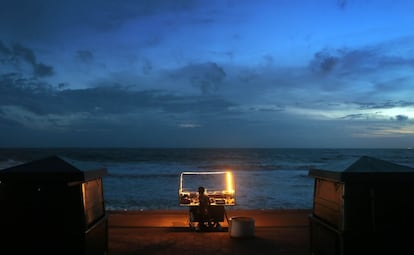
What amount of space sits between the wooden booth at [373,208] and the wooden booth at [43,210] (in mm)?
2911

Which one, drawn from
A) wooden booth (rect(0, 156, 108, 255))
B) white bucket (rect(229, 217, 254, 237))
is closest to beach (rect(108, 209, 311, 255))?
white bucket (rect(229, 217, 254, 237))

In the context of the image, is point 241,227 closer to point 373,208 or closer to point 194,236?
point 194,236

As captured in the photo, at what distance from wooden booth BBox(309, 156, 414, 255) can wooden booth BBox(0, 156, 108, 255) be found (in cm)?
291

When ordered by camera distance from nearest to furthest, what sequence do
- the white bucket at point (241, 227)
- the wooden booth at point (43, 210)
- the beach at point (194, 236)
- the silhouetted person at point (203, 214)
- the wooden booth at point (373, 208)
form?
the wooden booth at point (373, 208), the wooden booth at point (43, 210), the beach at point (194, 236), the white bucket at point (241, 227), the silhouetted person at point (203, 214)

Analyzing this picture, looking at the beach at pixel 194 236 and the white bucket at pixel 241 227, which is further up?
the white bucket at pixel 241 227

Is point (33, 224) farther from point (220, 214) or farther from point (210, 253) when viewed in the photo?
point (220, 214)

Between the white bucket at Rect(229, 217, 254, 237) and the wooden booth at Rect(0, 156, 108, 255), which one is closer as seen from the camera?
the wooden booth at Rect(0, 156, 108, 255)

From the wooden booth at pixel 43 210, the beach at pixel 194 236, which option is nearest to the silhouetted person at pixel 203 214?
the beach at pixel 194 236

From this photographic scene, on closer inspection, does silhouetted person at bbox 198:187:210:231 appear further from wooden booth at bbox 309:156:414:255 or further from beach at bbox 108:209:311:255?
wooden booth at bbox 309:156:414:255

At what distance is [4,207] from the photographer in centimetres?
501

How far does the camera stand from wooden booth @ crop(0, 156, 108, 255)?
16.3 feet

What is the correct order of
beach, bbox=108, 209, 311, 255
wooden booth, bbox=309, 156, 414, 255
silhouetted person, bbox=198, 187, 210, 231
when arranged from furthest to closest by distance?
1. silhouetted person, bbox=198, 187, 210, 231
2. beach, bbox=108, 209, 311, 255
3. wooden booth, bbox=309, 156, 414, 255

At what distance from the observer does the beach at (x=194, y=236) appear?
7.59m

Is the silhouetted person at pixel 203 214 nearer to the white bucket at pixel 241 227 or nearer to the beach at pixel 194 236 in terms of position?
the beach at pixel 194 236
